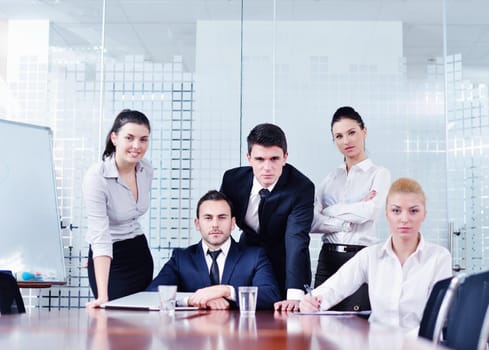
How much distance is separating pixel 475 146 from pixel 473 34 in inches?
33.4

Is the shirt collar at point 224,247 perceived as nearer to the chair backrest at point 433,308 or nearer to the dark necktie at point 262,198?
the dark necktie at point 262,198

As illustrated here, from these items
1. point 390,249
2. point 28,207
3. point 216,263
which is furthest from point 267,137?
point 28,207

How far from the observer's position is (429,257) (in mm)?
2203

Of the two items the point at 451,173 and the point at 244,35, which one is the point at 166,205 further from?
the point at 451,173

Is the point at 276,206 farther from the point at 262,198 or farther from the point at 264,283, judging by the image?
the point at 264,283

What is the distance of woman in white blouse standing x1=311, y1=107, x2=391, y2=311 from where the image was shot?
9.77 feet

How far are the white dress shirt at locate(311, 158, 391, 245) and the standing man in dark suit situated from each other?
1.48 ft

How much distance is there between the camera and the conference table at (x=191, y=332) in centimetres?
118

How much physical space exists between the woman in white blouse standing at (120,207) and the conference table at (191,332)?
24.5 inches

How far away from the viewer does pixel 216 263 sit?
243 centimetres

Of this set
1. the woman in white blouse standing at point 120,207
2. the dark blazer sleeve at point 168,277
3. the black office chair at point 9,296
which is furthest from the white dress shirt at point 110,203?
the black office chair at point 9,296

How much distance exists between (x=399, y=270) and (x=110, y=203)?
1.24m

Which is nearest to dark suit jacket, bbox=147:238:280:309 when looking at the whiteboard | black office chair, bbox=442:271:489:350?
black office chair, bbox=442:271:489:350

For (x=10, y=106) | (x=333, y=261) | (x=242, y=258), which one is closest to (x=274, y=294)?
(x=242, y=258)
